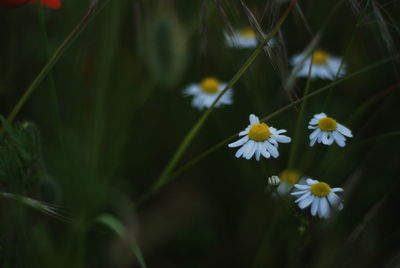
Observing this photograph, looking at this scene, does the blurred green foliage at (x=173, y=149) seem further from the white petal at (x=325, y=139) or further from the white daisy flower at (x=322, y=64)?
the white petal at (x=325, y=139)

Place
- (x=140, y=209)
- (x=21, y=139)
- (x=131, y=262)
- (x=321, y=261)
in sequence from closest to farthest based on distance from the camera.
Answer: (x=21, y=139), (x=321, y=261), (x=131, y=262), (x=140, y=209)

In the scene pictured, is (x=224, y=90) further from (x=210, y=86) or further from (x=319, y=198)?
(x=210, y=86)

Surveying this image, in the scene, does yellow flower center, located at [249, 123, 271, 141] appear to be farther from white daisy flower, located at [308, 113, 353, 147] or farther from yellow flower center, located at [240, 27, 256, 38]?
yellow flower center, located at [240, 27, 256, 38]

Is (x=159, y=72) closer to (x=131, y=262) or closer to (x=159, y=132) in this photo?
(x=159, y=132)

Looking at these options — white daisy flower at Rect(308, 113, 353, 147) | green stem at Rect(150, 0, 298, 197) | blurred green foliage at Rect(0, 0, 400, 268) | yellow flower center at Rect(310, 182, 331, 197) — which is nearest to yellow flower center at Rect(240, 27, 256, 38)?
blurred green foliage at Rect(0, 0, 400, 268)

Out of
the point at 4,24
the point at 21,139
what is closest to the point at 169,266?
the point at 21,139

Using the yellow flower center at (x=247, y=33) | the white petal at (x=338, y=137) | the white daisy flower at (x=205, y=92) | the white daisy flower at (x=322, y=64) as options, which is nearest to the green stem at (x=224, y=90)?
the white petal at (x=338, y=137)
